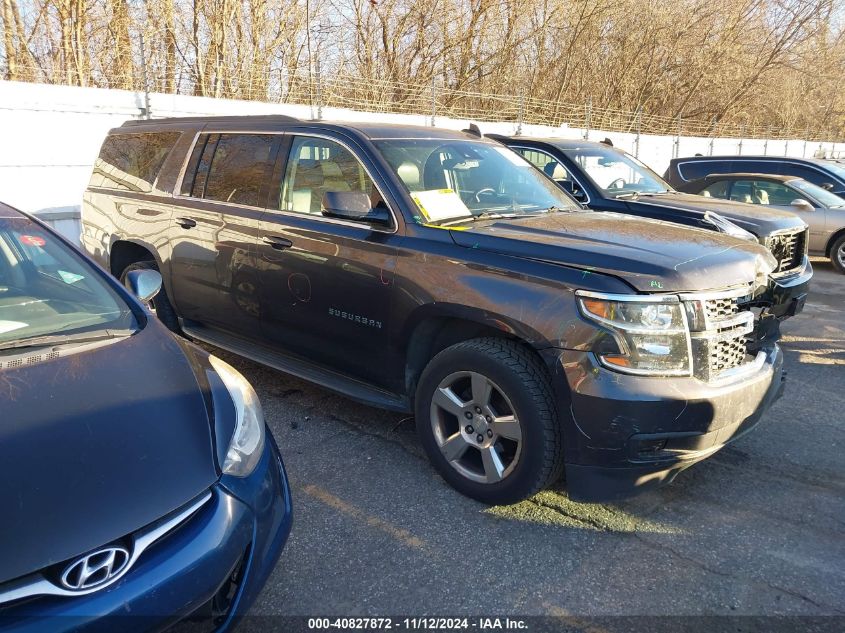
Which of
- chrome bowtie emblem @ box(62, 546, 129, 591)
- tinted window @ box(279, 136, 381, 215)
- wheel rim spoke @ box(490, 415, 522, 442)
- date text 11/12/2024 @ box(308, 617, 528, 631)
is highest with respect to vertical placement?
tinted window @ box(279, 136, 381, 215)

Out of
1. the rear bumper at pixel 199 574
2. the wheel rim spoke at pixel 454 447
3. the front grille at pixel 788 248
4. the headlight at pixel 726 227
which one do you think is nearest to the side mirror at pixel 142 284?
the rear bumper at pixel 199 574

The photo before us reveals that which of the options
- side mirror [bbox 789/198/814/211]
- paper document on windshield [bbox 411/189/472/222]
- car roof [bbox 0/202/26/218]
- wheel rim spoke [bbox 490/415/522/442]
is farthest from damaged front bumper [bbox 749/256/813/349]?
car roof [bbox 0/202/26/218]

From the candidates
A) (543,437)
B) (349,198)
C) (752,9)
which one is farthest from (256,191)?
(752,9)

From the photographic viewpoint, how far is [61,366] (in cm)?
244

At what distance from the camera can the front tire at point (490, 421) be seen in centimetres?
295

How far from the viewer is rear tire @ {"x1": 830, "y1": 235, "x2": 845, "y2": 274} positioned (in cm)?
981

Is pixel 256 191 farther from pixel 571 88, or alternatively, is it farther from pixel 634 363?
pixel 571 88

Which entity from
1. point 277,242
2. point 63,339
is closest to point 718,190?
point 277,242

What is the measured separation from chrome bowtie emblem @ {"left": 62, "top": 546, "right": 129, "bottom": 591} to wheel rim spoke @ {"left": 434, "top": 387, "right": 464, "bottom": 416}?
1763mm

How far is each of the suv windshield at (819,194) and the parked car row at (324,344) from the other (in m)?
7.39

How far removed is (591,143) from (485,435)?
5.69 meters

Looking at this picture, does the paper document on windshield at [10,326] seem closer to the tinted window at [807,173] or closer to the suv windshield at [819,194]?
the suv windshield at [819,194]

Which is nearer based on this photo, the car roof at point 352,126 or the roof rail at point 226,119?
the car roof at point 352,126

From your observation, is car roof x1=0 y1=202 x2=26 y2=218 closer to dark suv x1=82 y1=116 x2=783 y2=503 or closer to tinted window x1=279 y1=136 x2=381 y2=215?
dark suv x1=82 y1=116 x2=783 y2=503
